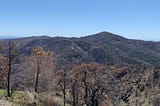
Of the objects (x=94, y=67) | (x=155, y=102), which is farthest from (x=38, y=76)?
(x=155, y=102)

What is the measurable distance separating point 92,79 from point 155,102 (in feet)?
152

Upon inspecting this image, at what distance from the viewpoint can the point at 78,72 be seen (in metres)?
77.4

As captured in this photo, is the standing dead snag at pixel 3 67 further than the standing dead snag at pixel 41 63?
No

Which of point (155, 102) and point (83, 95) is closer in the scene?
point (83, 95)

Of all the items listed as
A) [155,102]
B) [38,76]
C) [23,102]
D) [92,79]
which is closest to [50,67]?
[38,76]

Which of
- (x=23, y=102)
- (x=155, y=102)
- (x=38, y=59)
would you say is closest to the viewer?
(x=23, y=102)

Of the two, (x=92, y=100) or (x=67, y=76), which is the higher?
(x=67, y=76)

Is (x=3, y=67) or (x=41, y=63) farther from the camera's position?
(x=41, y=63)

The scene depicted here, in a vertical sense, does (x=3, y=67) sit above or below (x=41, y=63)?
below

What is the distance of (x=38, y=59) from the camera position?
72.4 metres

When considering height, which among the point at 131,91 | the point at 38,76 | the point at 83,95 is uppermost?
the point at 38,76

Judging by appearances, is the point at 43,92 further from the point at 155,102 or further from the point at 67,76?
the point at 155,102

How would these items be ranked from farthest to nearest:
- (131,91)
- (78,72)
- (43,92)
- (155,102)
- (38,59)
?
1. (131,91)
2. (155,102)
3. (43,92)
4. (78,72)
5. (38,59)

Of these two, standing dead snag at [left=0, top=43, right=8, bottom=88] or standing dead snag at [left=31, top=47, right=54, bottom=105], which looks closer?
standing dead snag at [left=0, top=43, right=8, bottom=88]
